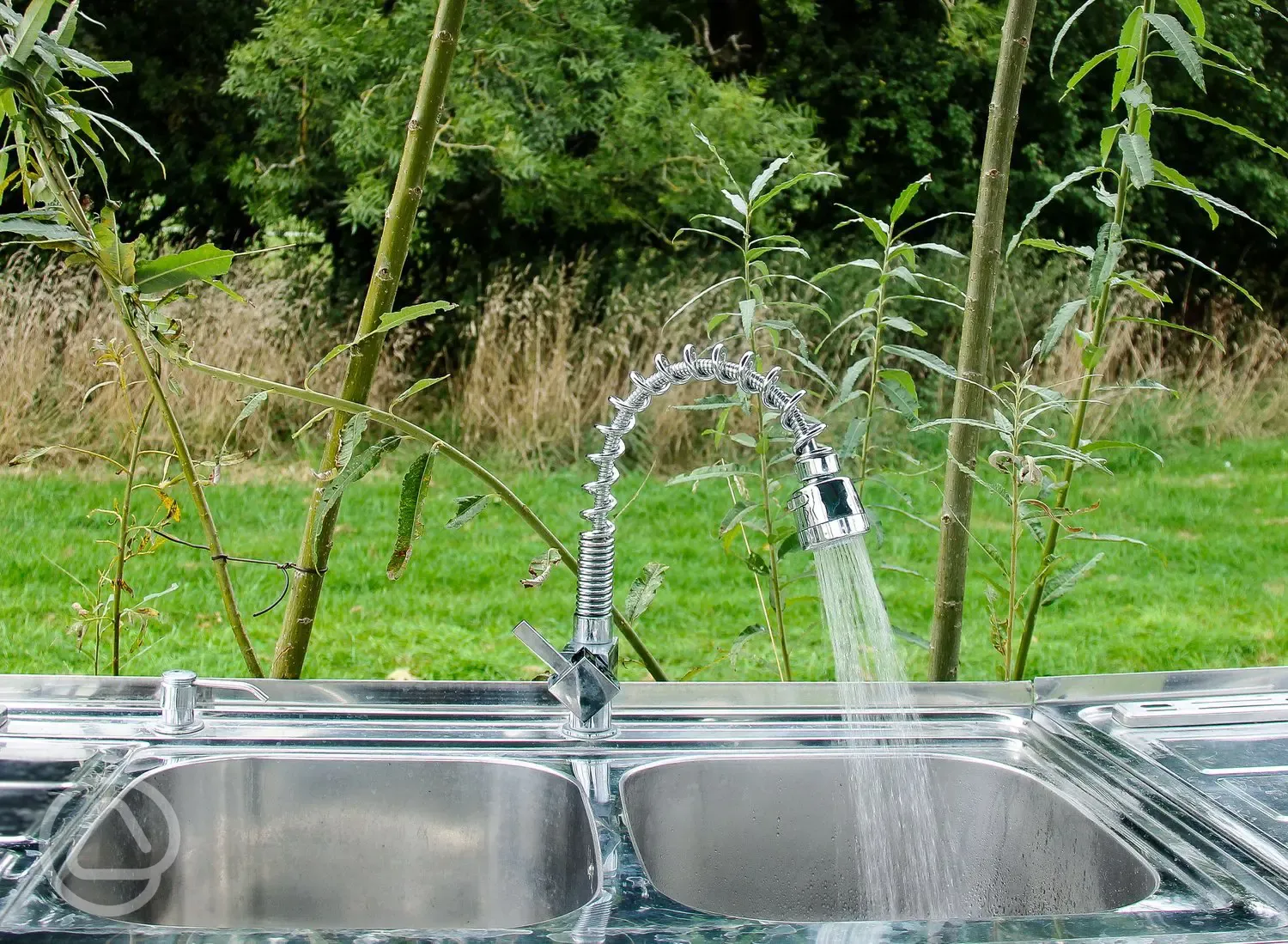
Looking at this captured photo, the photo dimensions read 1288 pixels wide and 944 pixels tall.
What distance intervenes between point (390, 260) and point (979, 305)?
2.39ft

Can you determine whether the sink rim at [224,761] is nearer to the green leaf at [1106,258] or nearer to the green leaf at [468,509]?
the green leaf at [468,509]

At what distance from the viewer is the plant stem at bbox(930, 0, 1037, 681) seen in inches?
64.6

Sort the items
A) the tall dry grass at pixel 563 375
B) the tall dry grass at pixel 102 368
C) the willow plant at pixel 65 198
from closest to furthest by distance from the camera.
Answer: the willow plant at pixel 65 198
the tall dry grass at pixel 102 368
the tall dry grass at pixel 563 375

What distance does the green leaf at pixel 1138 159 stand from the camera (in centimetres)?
140

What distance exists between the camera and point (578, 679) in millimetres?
1272

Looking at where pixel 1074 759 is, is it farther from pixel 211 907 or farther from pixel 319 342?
pixel 319 342

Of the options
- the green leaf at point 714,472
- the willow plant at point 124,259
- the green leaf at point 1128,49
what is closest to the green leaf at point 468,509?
the willow plant at point 124,259

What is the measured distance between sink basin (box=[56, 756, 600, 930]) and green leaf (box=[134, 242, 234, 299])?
43cm

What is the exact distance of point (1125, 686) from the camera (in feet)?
4.69

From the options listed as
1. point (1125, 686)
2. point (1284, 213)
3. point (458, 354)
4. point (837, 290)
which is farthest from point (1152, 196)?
point (1125, 686)

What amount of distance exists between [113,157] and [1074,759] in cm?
716

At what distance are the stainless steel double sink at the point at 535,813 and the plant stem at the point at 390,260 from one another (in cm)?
20

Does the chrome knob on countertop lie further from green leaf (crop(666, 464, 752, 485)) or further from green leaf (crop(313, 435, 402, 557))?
green leaf (crop(666, 464, 752, 485))

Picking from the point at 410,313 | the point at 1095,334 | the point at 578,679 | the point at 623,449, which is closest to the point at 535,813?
the point at 578,679
